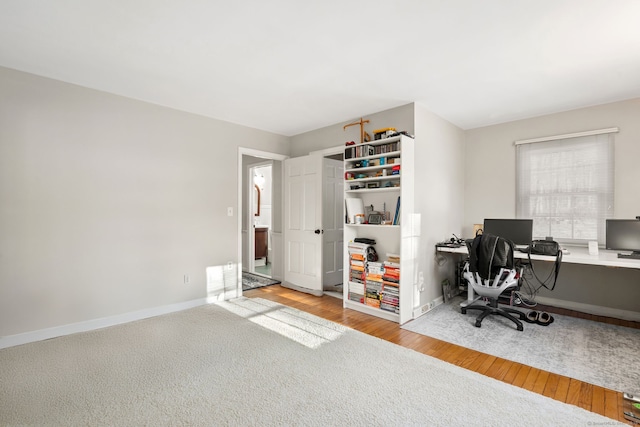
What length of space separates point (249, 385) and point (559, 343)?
2.89 m

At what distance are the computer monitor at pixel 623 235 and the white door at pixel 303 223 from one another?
11.3 feet

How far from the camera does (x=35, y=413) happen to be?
183 centimetres

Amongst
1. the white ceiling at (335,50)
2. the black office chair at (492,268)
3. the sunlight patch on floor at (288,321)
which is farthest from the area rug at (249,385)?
the white ceiling at (335,50)

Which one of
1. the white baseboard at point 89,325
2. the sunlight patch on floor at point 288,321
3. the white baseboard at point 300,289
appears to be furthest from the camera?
the white baseboard at point 300,289

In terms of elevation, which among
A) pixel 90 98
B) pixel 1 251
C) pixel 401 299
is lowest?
pixel 401 299

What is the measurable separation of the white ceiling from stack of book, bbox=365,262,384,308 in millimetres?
1989

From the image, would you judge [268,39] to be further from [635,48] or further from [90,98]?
[635,48]

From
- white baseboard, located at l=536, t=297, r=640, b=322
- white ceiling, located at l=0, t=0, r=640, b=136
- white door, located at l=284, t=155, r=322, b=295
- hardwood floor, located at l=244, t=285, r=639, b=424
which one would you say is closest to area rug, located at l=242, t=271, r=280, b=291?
white door, located at l=284, t=155, r=322, b=295

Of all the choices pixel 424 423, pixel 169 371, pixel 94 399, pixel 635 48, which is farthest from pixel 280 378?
pixel 635 48

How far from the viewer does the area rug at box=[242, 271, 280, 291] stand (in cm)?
499

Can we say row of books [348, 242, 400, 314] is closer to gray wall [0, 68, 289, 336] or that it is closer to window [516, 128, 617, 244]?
gray wall [0, 68, 289, 336]

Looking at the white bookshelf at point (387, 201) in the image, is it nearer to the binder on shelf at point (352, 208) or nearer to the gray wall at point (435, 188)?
the binder on shelf at point (352, 208)

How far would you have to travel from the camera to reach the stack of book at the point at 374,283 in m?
3.59

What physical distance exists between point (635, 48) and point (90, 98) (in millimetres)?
5028
